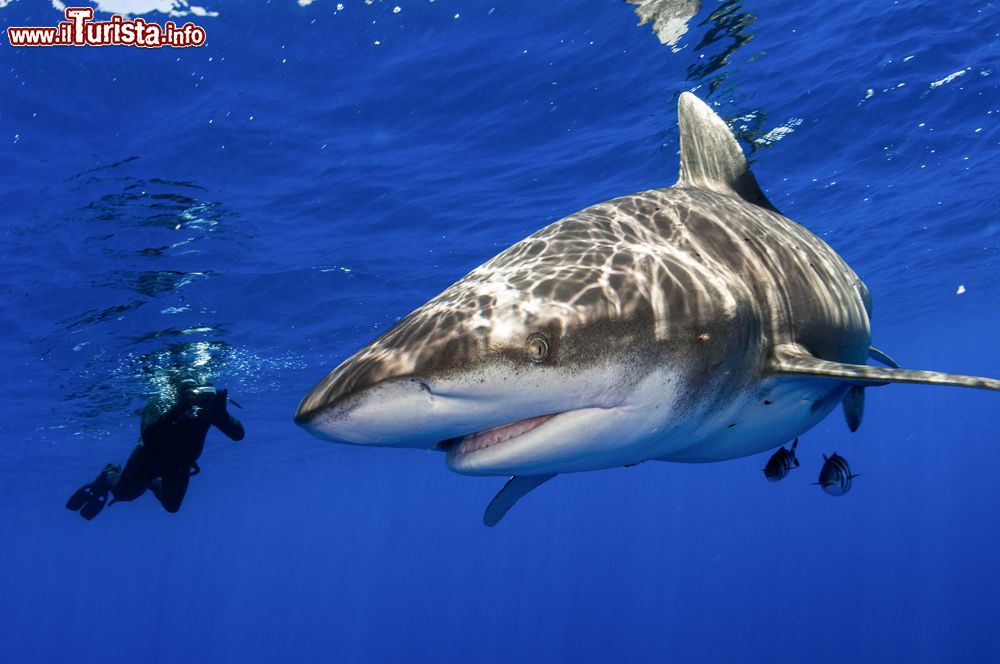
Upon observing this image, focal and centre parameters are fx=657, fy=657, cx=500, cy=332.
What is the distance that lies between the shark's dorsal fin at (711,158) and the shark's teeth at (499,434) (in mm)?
3183

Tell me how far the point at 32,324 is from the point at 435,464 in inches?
1592

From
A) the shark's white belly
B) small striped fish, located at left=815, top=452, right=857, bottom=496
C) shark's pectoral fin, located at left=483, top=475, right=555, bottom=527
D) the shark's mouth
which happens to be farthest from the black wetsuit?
the shark's mouth

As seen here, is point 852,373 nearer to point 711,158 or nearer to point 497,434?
point 497,434

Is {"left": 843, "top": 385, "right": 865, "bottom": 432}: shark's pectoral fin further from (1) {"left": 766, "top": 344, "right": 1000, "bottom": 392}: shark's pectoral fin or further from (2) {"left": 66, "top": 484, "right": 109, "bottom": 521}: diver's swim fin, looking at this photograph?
(2) {"left": 66, "top": 484, "right": 109, "bottom": 521}: diver's swim fin

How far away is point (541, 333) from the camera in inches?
95.0

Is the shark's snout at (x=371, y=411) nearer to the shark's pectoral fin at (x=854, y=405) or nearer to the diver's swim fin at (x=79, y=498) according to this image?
the shark's pectoral fin at (x=854, y=405)

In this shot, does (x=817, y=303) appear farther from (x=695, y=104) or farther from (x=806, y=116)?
(x=806, y=116)

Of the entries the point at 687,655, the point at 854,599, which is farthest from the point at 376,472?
the point at 854,599

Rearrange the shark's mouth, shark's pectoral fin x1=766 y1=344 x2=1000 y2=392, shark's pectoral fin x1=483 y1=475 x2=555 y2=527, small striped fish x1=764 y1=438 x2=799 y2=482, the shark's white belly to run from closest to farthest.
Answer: the shark's mouth
shark's pectoral fin x1=766 y1=344 x2=1000 y2=392
the shark's white belly
shark's pectoral fin x1=483 y1=475 x2=555 y2=527
small striped fish x1=764 y1=438 x2=799 y2=482

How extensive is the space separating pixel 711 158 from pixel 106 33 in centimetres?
797

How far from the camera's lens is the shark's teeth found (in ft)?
8.45

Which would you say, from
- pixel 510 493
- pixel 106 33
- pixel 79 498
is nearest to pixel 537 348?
pixel 510 493

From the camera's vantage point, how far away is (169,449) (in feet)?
42.0

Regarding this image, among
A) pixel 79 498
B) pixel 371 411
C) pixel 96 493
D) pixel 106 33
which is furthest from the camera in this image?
pixel 79 498
